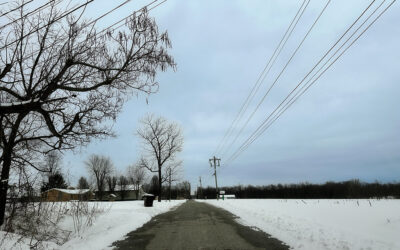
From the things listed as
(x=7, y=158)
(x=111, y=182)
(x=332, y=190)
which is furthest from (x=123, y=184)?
(x=7, y=158)

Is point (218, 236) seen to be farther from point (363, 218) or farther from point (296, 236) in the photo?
point (363, 218)

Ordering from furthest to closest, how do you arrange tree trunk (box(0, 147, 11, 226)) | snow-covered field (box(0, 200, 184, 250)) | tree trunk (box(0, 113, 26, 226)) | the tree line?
the tree line, tree trunk (box(0, 113, 26, 226)), tree trunk (box(0, 147, 11, 226)), snow-covered field (box(0, 200, 184, 250))

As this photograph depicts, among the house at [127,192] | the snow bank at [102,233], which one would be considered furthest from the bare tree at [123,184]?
the snow bank at [102,233]

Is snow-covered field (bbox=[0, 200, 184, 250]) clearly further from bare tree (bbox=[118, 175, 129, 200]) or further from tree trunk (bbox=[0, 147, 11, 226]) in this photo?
bare tree (bbox=[118, 175, 129, 200])

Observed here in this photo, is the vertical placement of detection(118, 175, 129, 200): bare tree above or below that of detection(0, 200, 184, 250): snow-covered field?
above

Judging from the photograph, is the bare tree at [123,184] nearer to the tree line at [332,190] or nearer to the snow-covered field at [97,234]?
the tree line at [332,190]

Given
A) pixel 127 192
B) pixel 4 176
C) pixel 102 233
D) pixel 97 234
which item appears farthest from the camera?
pixel 127 192

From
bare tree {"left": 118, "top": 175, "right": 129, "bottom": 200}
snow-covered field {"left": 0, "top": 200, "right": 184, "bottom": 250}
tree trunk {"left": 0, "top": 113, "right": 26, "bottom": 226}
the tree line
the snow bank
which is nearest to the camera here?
snow-covered field {"left": 0, "top": 200, "right": 184, "bottom": 250}

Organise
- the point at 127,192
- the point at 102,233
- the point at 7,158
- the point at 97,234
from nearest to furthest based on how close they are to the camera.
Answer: the point at 97,234
the point at 102,233
the point at 7,158
the point at 127,192

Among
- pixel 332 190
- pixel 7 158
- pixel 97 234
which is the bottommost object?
pixel 97 234

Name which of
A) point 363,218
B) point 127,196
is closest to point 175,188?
point 127,196

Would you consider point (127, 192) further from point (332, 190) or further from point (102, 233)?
point (102, 233)

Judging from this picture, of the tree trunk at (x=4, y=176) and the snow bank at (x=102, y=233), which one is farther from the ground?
the tree trunk at (x=4, y=176)

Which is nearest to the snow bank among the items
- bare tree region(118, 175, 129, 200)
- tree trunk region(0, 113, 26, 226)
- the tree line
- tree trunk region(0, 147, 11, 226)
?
tree trunk region(0, 147, 11, 226)
